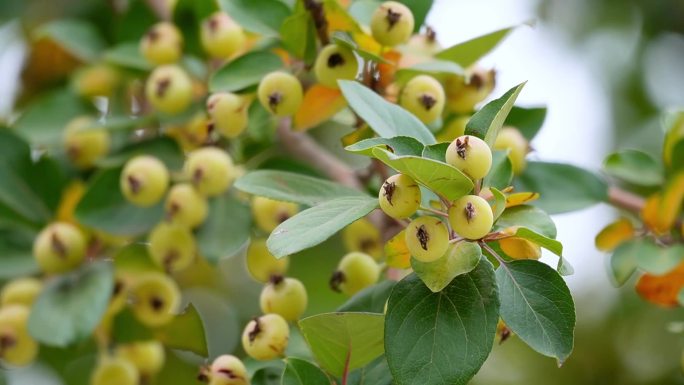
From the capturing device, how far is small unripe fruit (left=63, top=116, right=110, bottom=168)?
148cm

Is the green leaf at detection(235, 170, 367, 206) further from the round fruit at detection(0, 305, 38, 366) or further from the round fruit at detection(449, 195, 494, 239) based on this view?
the round fruit at detection(0, 305, 38, 366)

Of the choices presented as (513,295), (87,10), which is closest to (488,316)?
(513,295)

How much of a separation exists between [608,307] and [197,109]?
4.69 feet

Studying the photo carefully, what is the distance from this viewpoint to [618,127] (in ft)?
8.42

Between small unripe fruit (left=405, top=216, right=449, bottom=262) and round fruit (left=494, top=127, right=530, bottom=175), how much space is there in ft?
1.23

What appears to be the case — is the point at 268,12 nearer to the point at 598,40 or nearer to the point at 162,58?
the point at 162,58

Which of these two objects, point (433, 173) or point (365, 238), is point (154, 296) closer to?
point (365, 238)

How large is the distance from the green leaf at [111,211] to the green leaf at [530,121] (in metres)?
0.53

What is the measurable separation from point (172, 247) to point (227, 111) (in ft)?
0.81

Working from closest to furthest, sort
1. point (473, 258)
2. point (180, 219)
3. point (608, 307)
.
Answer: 1. point (473, 258)
2. point (180, 219)
3. point (608, 307)

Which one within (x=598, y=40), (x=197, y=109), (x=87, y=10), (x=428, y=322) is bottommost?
(x=598, y=40)

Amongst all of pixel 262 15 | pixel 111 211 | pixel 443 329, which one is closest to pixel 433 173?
pixel 443 329

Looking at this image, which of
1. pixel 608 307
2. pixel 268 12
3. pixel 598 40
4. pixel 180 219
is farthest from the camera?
pixel 598 40

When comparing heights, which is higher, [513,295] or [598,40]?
[513,295]
